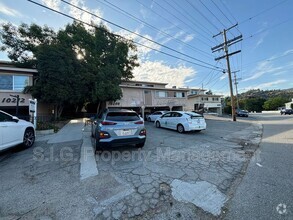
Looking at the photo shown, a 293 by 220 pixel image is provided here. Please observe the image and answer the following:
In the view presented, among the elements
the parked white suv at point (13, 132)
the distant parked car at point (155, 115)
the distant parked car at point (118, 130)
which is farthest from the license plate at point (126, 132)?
the distant parked car at point (155, 115)

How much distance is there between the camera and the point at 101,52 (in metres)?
21.0

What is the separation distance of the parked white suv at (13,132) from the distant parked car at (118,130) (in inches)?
118

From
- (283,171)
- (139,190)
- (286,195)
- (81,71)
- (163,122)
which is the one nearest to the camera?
(286,195)

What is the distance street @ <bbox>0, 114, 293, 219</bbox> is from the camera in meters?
2.56

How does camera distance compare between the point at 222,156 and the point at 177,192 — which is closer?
the point at 177,192


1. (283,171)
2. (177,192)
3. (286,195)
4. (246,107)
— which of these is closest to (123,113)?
(177,192)

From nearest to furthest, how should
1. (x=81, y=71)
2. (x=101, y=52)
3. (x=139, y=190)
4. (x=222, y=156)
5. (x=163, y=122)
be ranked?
(x=139, y=190), (x=222, y=156), (x=163, y=122), (x=81, y=71), (x=101, y=52)

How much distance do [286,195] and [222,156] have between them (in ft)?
8.16

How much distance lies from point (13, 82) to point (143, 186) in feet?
59.4

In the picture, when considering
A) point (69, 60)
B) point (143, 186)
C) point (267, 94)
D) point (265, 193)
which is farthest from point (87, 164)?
point (267, 94)

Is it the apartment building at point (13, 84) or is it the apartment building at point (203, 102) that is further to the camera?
the apartment building at point (203, 102)

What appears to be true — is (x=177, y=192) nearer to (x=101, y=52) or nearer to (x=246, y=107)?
(x=101, y=52)

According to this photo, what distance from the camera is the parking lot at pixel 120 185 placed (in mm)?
2582

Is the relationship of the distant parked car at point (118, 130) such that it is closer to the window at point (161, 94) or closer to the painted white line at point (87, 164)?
the painted white line at point (87, 164)
